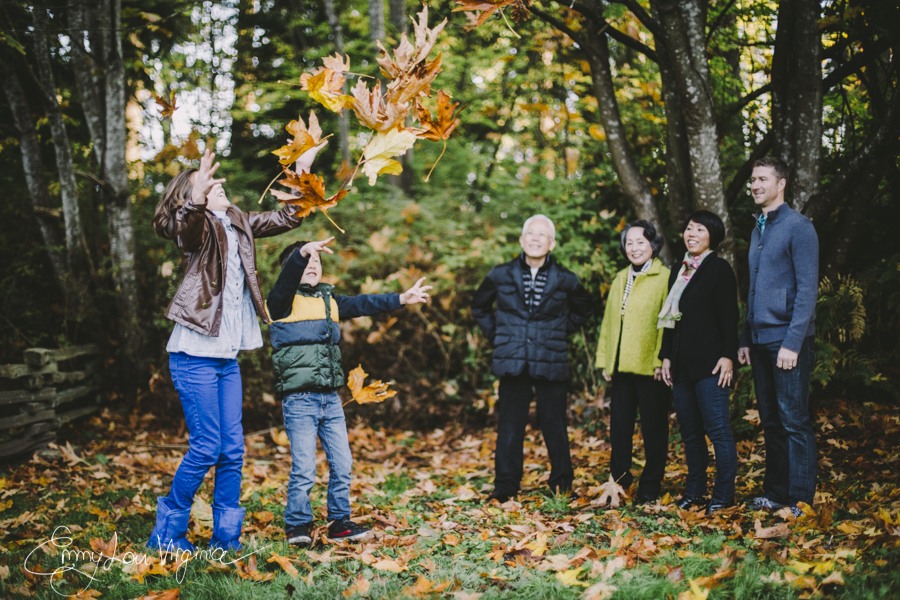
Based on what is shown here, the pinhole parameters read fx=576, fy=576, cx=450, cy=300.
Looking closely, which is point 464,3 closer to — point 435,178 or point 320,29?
point 435,178

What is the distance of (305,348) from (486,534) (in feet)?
5.15

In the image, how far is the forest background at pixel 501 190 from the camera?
4.70 metres

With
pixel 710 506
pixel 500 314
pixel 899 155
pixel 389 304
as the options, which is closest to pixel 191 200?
pixel 389 304

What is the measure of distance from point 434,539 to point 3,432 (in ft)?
15.6

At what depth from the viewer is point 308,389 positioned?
3484 mm

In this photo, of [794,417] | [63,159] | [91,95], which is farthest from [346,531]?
[91,95]

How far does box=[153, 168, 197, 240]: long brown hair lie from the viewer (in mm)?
3039

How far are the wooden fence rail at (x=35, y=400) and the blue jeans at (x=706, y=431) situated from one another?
576 centimetres

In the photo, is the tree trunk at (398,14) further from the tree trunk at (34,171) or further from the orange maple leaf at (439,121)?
the orange maple leaf at (439,121)

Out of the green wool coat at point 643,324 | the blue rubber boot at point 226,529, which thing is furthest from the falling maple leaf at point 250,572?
the green wool coat at point 643,324

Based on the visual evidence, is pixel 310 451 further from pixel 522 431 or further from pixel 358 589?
pixel 522 431

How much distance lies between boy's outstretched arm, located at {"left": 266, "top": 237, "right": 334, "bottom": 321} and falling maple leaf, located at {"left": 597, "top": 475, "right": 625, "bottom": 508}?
2.45 meters

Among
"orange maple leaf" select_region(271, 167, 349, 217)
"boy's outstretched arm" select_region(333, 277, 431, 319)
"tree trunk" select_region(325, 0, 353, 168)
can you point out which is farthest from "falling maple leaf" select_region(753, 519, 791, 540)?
"tree trunk" select_region(325, 0, 353, 168)

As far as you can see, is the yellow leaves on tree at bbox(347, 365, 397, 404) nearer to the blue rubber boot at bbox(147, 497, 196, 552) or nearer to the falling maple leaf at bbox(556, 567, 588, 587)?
the blue rubber boot at bbox(147, 497, 196, 552)
